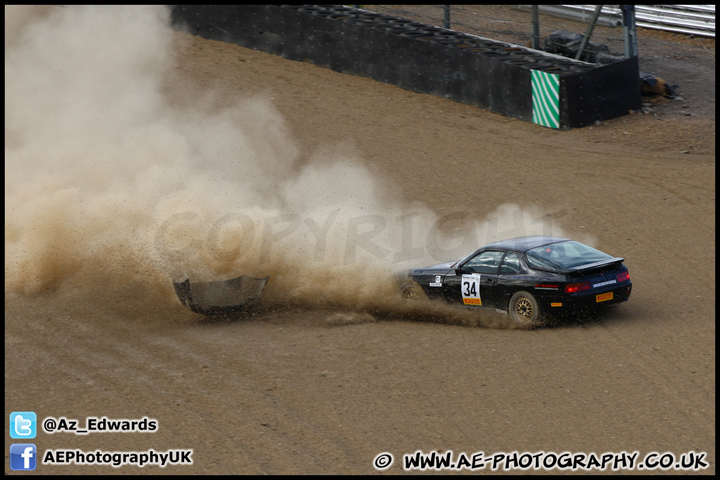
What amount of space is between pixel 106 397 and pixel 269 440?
1979mm

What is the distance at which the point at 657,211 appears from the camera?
13.7m

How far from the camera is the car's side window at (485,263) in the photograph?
373 inches

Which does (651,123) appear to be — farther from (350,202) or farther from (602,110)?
(350,202)

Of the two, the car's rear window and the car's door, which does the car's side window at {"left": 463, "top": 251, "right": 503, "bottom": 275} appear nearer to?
the car's door

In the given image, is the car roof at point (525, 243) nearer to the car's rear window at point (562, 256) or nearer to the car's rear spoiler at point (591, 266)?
the car's rear window at point (562, 256)

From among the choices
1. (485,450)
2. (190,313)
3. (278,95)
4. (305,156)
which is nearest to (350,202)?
(305,156)

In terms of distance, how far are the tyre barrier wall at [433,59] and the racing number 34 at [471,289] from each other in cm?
910

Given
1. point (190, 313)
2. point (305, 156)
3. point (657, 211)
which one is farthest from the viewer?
point (305, 156)

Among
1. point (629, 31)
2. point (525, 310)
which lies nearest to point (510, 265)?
point (525, 310)

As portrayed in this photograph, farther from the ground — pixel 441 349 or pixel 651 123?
pixel 651 123

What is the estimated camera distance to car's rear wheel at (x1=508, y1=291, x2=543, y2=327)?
8945mm

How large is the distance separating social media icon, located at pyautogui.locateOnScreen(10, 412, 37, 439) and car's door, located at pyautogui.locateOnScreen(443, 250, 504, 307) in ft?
16.9

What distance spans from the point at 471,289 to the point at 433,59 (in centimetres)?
1101

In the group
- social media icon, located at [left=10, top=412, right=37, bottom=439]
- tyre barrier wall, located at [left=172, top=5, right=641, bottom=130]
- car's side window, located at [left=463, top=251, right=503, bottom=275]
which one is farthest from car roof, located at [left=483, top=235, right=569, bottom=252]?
tyre barrier wall, located at [left=172, top=5, right=641, bottom=130]
